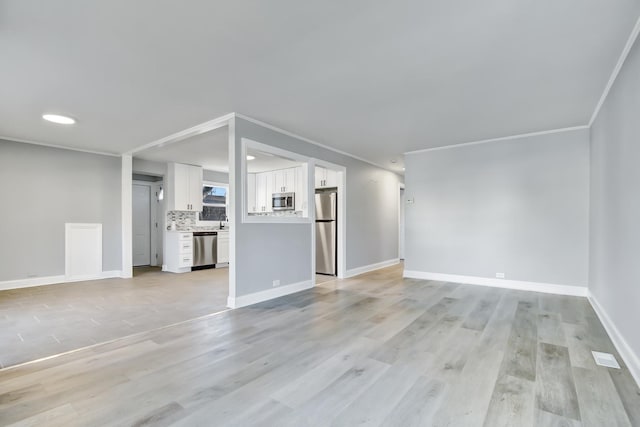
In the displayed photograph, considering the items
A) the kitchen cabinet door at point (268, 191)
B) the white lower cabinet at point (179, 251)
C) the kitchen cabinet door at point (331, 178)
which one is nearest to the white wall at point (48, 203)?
the white lower cabinet at point (179, 251)

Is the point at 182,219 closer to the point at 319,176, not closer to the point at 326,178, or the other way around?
the point at 319,176

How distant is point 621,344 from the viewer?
249cm

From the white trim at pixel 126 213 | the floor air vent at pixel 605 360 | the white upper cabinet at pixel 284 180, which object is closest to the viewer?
the floor air vent at pixel 605 360

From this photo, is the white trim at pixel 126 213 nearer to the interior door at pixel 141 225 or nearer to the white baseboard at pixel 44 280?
the white baseboard at pixel 44 280

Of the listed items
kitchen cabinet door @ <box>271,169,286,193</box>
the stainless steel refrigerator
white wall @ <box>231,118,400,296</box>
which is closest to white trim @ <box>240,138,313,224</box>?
white wall @ <box>231,118,400,296</box>

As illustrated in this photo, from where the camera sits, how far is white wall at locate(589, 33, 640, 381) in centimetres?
221

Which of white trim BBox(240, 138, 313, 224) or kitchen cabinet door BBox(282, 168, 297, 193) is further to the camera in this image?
kitchen cabinet door BBox(282, 168, 297, 193)

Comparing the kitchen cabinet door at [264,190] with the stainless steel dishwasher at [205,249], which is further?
the kitchen cabinet door at [264,190]

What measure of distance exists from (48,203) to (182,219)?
8.16ft

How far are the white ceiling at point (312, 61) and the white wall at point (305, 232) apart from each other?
769mm

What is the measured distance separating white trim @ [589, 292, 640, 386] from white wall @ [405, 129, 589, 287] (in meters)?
1.16

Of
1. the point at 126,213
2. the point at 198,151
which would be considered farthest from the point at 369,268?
the point at 126,213

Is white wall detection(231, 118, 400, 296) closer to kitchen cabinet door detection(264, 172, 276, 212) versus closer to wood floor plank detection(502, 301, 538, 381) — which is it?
kitchen cabinet door detection(264, 172, 276, 212)

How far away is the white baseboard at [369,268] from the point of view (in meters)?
6.01
